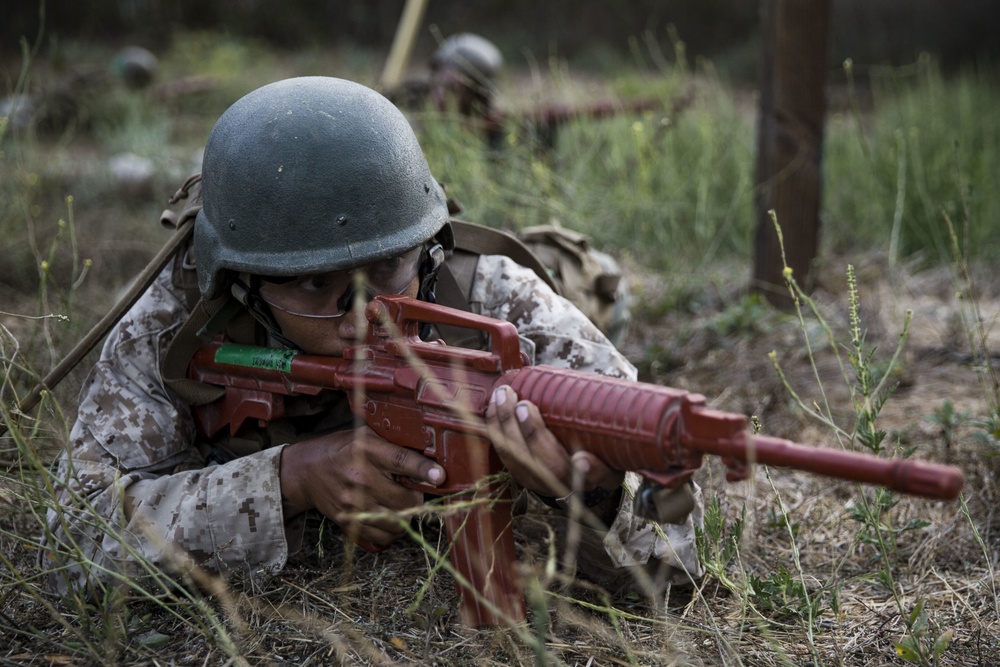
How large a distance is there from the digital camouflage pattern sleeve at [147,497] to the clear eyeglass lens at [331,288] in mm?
365

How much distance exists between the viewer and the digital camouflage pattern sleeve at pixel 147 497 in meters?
2.05

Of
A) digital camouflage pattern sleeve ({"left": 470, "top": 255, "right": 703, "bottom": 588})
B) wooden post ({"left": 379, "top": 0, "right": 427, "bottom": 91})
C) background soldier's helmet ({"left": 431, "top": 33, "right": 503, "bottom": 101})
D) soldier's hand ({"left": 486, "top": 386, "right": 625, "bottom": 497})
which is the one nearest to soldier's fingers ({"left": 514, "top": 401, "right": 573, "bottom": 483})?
soldier's hand ({"left": 486, "top": 386, "right": 625, "bottom": 497})

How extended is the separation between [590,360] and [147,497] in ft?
3.64

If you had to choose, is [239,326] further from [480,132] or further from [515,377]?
[480,132]

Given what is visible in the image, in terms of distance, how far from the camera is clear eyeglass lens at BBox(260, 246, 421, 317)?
6.62ft

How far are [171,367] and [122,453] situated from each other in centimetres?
24

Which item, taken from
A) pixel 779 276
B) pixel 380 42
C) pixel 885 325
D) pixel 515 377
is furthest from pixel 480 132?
pixel 380 42

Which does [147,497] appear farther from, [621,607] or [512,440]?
[621,607]

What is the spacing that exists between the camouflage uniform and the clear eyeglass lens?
0.33 meters

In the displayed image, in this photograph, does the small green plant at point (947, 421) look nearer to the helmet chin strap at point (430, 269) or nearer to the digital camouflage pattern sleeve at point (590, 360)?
the digital camouflage pattern sleeve at point (590, 360)

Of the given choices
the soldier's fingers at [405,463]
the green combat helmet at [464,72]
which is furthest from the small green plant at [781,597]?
the green combat helmet at [464,72]

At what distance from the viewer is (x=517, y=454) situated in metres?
1.65

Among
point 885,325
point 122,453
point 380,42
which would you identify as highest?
point 122,453

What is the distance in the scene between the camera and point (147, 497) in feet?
6.85
